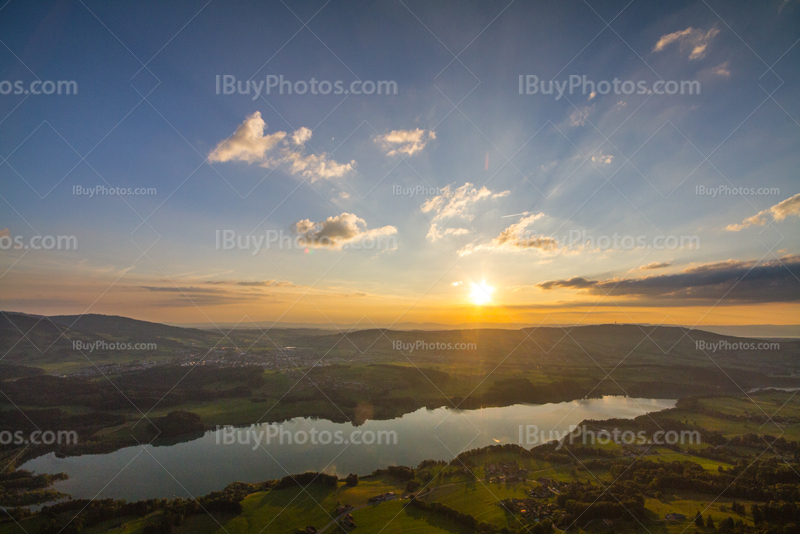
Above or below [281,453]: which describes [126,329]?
above

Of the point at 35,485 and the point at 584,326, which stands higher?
the point at 584,326

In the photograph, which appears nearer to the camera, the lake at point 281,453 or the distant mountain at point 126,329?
the lake at point 281,453

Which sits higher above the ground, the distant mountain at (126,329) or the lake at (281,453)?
the distant mountain at (126,329)

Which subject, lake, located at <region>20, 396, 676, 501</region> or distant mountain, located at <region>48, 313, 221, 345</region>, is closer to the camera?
lake, located at <region>20, 396, 676, 501</region>

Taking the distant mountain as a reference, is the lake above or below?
below

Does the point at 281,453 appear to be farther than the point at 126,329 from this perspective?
No

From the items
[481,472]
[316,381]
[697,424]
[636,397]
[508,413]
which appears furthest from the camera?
[636,397]

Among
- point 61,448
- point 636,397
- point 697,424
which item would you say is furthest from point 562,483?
point 636,397

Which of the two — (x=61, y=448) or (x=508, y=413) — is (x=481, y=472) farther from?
(x=61, y=448)
